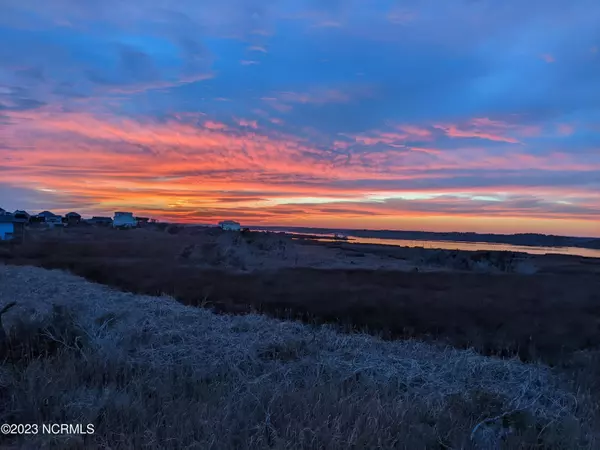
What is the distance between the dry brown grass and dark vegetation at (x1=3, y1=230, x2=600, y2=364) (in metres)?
4.62

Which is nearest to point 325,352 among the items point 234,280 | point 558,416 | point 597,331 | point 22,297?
point 558,416

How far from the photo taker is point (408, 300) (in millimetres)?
20828

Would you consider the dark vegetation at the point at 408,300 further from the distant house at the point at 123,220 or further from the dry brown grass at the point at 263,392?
the distant house at the point at 123,220

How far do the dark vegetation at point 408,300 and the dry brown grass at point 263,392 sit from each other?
4615 millimetres

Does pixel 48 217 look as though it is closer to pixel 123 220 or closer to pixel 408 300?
pixel 123 220

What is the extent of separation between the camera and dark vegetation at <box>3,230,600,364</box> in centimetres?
1557

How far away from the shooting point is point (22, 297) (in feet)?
49.8

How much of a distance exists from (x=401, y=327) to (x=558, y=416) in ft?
32.3

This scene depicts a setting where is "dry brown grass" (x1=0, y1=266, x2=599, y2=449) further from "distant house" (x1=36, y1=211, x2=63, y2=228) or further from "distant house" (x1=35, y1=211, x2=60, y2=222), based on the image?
"distant house" (x1=35, y1=211, x2=60, y2=222)

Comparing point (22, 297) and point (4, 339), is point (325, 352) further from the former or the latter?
point (22, 297)

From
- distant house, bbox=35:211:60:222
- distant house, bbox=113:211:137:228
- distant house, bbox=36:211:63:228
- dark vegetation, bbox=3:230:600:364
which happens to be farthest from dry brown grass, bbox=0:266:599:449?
distant house, bbox=35:211:60:222

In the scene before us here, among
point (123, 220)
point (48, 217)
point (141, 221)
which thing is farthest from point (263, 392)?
point (141, 221)

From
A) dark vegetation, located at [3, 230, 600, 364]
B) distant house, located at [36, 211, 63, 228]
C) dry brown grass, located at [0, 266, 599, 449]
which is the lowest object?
dark vegetation, located at [3, 230, 600, 364]

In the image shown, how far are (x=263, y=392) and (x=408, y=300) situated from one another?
1469 centimetres
